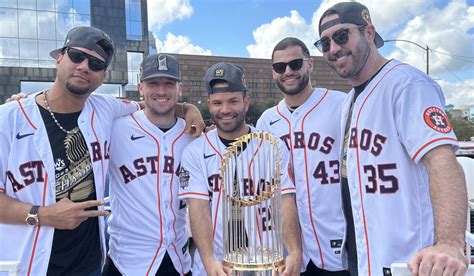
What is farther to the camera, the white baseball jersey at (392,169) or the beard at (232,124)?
the beard at (232,124)

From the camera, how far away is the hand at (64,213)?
240 cm

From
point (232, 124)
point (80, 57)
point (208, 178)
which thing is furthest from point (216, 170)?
point (80, 57)

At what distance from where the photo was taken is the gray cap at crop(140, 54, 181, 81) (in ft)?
9.59

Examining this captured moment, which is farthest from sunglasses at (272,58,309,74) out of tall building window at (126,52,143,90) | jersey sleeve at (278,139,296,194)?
tall building window at (126,52,143,90)

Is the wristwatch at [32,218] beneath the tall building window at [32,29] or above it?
beneath

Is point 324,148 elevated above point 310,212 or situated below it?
above

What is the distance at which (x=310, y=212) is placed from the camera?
9.45ft

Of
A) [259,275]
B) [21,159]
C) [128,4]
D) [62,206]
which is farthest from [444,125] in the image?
[128,4]

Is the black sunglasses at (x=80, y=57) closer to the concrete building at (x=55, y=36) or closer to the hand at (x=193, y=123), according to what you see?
the hand at (x=193, y=123)

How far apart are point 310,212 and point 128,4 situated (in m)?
36.5

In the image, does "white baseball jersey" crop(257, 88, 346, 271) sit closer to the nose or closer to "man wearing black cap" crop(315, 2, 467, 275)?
"man wearing black cap" crop(315, 2, 467, 275)

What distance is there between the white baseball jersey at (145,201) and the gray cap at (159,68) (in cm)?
40

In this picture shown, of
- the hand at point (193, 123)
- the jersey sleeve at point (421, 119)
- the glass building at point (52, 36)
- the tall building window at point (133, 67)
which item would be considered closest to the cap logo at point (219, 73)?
the hand at point (193, 123)

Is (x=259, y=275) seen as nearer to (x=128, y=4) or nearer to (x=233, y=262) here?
(x=233, y=262)
